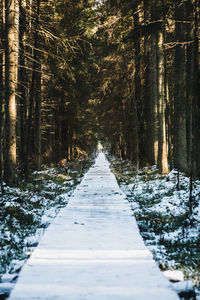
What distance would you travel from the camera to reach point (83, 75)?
22969mm

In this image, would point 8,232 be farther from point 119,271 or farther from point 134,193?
point 134,193

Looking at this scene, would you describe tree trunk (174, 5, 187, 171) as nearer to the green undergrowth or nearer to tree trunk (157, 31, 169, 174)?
tree trunk (157, 31, 169, 174)

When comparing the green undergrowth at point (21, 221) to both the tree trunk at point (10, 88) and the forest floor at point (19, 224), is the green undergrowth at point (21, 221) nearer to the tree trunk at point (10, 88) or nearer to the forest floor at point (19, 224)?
the forest floor at point (19, 224)

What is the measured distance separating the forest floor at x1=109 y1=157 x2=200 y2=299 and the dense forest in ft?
4.02

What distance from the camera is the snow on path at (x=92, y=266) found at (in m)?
3.50

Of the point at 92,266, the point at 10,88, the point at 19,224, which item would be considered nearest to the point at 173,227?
the point at 92,266

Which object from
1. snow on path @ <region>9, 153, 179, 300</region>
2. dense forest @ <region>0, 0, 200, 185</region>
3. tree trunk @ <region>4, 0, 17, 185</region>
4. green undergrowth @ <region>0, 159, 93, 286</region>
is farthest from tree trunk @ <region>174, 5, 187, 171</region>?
tree trunk @ <region>4, 0, 17, 185</region>

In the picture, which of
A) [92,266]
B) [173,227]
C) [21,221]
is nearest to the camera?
[92,266]

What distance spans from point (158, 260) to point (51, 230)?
8.16 ft

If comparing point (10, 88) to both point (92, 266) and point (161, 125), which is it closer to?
point (92, 266)

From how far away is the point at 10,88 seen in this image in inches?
391

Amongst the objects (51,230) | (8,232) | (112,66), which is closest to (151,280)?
(51,230)

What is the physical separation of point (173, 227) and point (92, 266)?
3.07 meters

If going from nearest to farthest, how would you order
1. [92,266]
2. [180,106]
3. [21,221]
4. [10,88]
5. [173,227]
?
[92,266]
[173,227]
[21,221]
[10,88]
[180,106]
